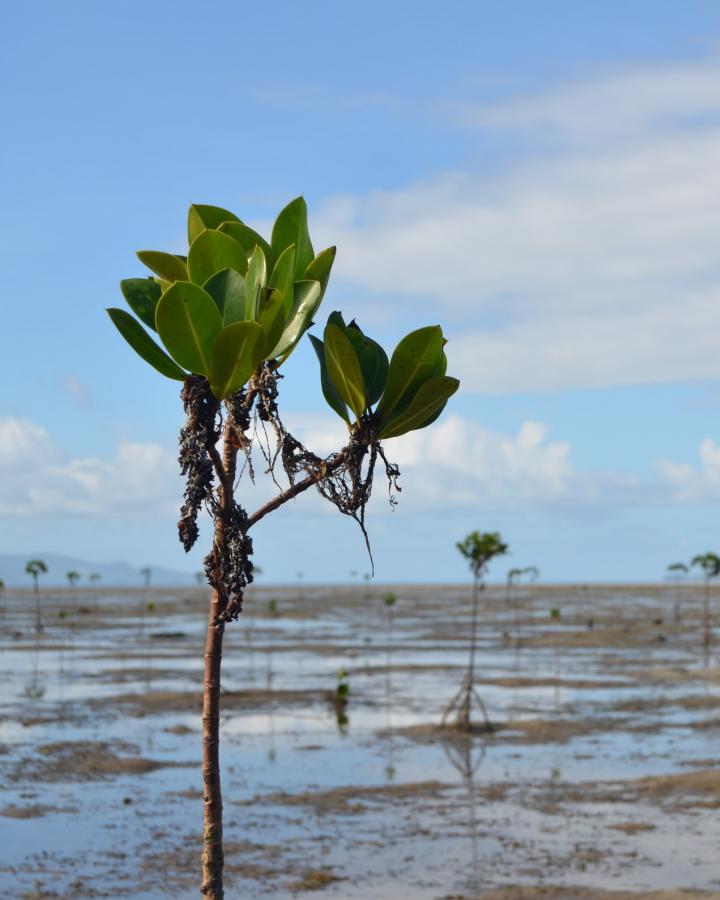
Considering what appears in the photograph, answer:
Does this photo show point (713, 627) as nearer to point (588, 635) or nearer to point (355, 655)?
point (588, 635)

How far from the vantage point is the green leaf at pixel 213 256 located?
494 centimetres

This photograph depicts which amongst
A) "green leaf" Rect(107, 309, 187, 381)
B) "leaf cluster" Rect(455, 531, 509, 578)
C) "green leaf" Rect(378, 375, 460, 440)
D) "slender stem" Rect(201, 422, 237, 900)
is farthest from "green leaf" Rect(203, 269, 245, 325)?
"leaf cluster" Rect(455, 531, 509, 578)

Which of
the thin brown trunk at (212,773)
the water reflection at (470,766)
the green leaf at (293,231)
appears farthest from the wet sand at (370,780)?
the green leaf at (293,231)

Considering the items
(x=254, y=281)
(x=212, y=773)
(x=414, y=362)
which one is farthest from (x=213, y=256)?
(x=212, y=773)

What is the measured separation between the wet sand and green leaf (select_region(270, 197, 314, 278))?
9395mm

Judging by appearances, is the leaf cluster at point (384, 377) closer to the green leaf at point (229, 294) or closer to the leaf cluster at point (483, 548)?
the green leaf at point (229, 294)

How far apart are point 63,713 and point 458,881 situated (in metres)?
15.1

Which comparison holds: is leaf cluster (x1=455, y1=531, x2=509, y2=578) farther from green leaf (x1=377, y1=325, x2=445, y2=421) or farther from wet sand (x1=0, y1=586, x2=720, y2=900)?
green leaf (x1=377, y1=325, x2=445, y2=421)

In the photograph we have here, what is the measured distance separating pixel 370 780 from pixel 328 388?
14.9 m

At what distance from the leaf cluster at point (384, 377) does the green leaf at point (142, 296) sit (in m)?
0.68

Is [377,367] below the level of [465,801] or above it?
above

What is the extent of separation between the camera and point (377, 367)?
5.07 m

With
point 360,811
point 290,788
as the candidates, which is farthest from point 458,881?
point 290,788

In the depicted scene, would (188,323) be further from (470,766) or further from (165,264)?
(470,766)
